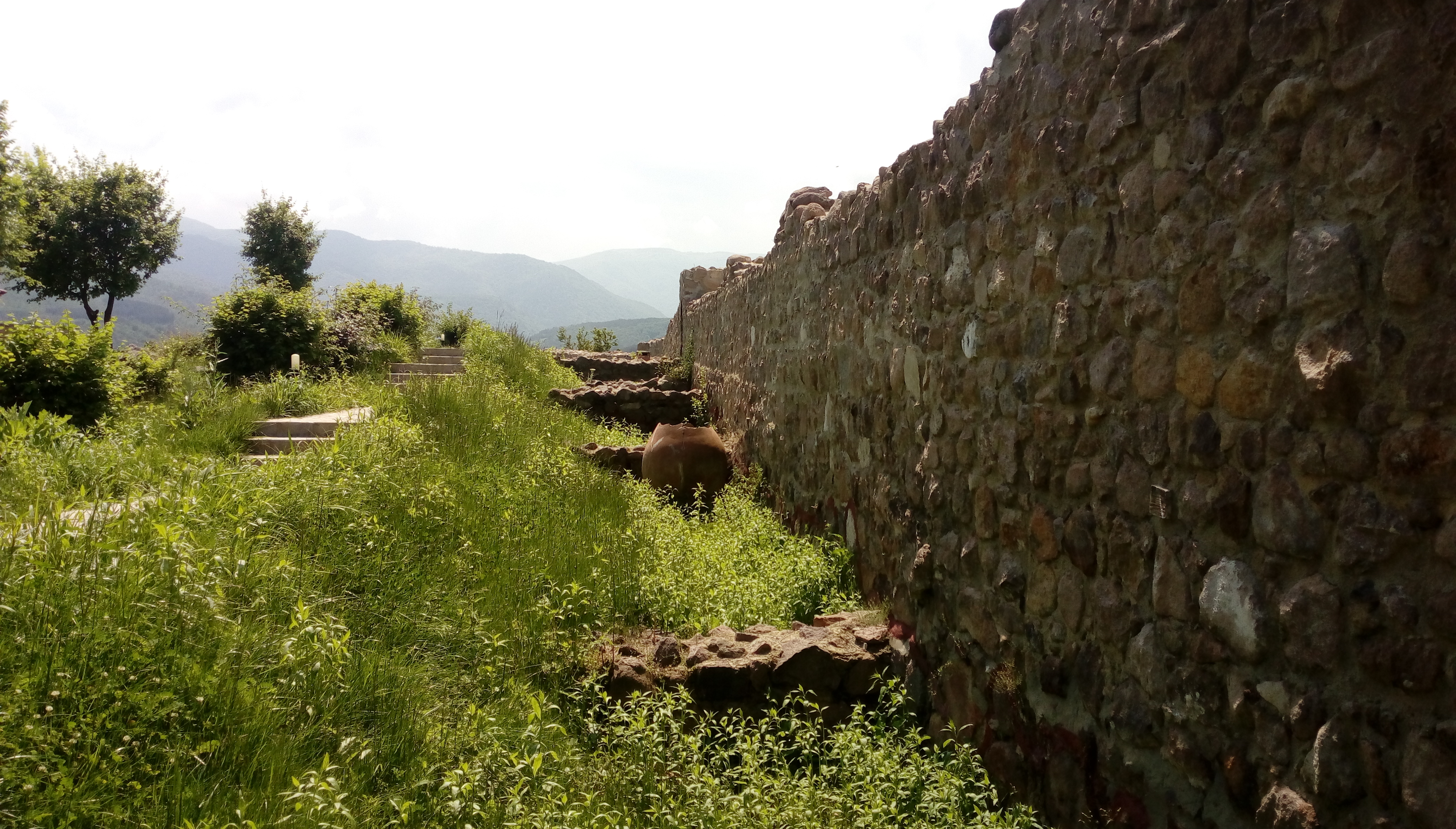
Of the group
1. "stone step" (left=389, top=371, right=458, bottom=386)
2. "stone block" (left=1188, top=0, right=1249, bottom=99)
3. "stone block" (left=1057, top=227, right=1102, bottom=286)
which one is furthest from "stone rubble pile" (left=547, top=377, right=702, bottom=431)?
"stone block" (left=1188, top=0, right=1249, bottom=99)

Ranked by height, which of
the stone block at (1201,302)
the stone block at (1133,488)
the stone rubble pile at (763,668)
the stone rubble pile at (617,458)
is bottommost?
the stone rubble pile at (763,668)

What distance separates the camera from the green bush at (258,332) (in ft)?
41.1

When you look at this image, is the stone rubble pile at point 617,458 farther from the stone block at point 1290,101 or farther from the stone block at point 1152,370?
the stone block at point 1290,101

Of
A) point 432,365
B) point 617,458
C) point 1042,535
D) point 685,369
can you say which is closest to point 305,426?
point 617,458

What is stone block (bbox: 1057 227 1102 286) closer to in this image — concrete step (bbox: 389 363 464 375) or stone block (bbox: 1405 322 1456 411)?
stone block (bbox: 1405 322 1456 411)

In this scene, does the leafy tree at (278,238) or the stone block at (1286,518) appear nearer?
the stone block at (1286,518)

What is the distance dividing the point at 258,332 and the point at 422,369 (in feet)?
8.78

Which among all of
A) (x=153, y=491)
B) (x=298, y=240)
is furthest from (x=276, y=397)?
(x=298, y=240)

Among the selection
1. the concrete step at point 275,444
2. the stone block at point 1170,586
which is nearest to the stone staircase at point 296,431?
the concrete step at point 275,444

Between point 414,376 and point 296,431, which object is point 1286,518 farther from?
point 414,376

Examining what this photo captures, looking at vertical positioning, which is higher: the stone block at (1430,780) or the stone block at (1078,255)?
the stone block at (1078,255)

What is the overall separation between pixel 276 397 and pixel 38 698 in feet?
27.0

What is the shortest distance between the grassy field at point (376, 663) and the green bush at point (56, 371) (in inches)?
112

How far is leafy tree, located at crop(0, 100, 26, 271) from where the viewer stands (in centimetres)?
2023
